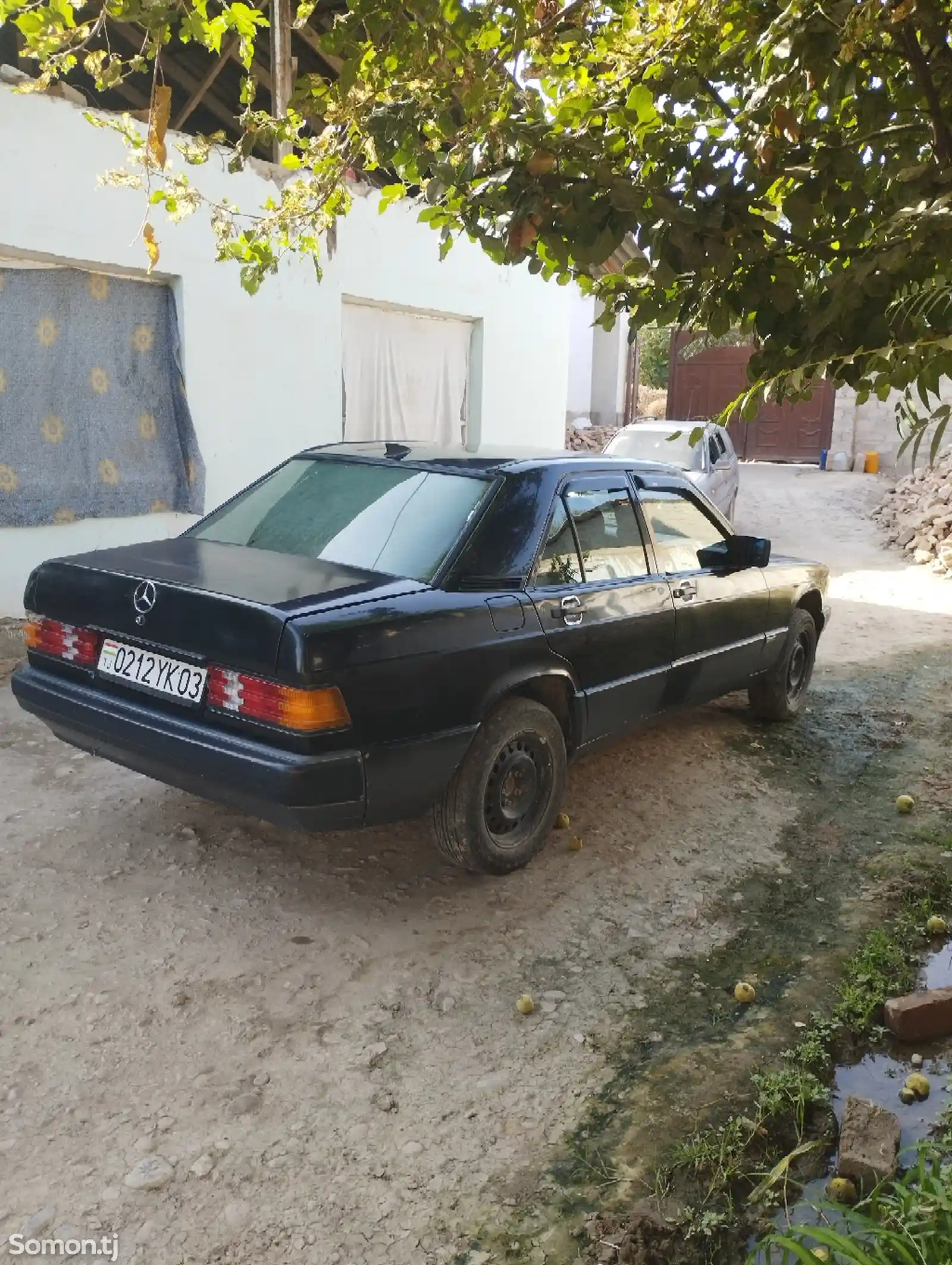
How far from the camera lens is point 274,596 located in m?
3.14

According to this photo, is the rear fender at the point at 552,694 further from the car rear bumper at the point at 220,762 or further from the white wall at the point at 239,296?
the white wall at the point at 239,296

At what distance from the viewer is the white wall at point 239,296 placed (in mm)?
6371

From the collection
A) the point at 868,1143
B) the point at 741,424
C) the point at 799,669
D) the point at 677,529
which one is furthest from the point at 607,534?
the point at 741,424

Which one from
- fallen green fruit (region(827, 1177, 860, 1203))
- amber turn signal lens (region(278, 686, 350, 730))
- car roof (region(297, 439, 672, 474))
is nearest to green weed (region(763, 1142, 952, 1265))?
fallen green fruit (region(827, 1177, 860, 1203))

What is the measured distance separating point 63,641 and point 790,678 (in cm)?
399

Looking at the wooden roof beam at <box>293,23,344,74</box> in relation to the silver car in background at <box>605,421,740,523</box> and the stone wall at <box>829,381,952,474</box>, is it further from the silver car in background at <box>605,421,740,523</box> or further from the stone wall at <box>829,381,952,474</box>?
the stone wall at <box>829,381,952,474</box>

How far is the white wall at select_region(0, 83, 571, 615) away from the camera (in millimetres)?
6371

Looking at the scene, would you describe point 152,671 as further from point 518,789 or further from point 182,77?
point 182,77

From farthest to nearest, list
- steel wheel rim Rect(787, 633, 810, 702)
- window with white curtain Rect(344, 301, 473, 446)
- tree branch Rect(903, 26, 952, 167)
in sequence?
1. window with white curtain Rect(344, 301, 473, 446)
2. steel wheel rim Rect(787, 633, 810, 702)
3. tree branch Rect(903, 26, 952, 167)

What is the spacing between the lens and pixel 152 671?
10.9 ft

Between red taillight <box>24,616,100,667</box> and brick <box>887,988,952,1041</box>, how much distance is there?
287 cm

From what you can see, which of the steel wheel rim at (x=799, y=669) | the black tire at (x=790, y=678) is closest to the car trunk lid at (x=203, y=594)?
the black tire at (x=790, y=678)

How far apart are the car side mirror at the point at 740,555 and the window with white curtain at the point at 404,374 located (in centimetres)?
414

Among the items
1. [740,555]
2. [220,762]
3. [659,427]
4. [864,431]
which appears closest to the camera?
[220,762]
